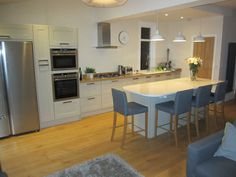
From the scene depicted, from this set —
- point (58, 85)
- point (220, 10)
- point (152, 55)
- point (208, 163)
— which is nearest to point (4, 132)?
point (58, 85)

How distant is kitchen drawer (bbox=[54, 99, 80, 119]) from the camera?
4.35 m

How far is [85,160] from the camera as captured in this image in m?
2.99

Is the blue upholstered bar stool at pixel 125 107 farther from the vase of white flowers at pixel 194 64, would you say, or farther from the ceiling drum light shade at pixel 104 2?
the vase of white flowers at pixel 194 64

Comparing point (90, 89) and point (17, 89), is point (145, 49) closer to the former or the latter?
point (90, 89)

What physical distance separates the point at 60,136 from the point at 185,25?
522 centimetres

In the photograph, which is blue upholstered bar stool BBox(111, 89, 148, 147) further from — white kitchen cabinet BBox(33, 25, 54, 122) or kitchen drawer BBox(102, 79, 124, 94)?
kitchen drawer BBox(102, 79, 124, 94)

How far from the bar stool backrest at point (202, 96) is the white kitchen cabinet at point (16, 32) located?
3337 millimetres

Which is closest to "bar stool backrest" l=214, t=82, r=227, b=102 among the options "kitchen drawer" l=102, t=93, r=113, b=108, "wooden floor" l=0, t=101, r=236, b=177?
"wooden floor" l=0, t=101, r=236, b=177

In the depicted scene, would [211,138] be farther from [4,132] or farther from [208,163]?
[4,132]

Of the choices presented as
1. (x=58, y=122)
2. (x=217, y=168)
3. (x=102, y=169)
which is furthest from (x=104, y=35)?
(x=217, y=168)

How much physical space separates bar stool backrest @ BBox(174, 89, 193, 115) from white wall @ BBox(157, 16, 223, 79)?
305 cm

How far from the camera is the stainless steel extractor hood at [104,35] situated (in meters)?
5.27

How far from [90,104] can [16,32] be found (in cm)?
→ 230

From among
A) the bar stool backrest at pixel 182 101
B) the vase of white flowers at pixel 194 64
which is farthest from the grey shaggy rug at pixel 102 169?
the vase of white flowers at pixel 194 64
